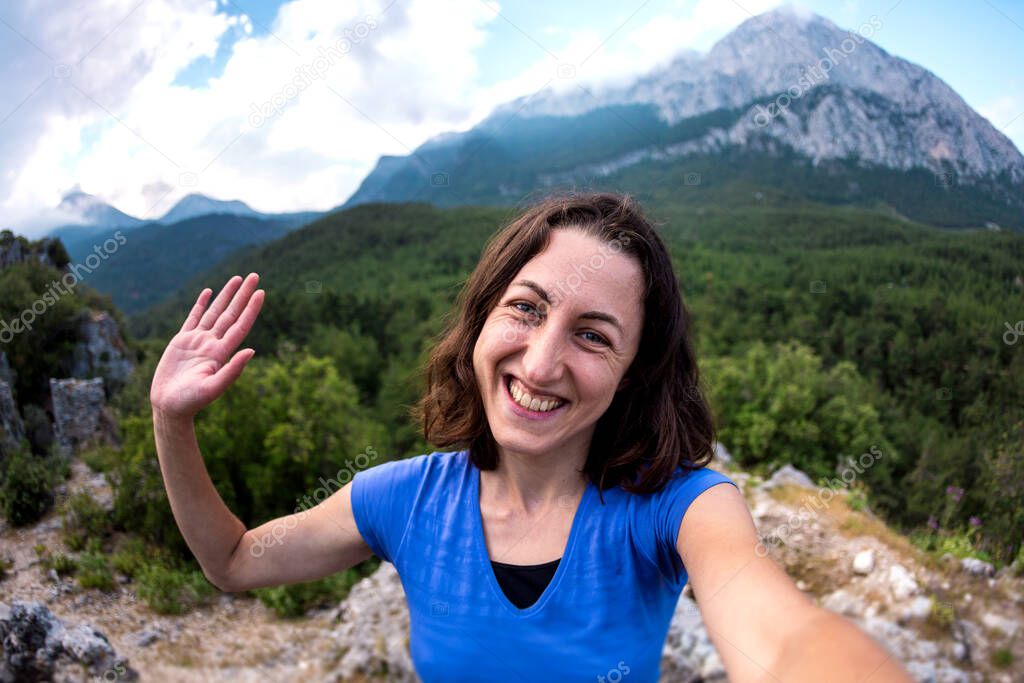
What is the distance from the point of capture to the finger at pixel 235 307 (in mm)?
1566

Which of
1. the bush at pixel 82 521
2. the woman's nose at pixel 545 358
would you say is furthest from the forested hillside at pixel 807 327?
the bush at pixel 82 521

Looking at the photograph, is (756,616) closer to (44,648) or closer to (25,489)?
(44,648)

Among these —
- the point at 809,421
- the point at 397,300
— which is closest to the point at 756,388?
the point at 809,421

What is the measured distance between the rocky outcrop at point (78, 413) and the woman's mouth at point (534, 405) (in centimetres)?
359

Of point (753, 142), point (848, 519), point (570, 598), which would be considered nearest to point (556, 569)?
point (570, 598)

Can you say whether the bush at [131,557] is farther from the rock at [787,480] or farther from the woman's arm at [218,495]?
the rock at [787,480]

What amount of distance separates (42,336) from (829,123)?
360 feet

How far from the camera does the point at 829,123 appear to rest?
303 feet

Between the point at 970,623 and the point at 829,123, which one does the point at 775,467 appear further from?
the point at 829,123

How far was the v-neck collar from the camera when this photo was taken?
130 centimetres

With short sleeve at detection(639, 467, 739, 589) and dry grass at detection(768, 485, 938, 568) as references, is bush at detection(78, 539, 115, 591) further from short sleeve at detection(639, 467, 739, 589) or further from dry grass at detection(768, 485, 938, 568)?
dry grass at detection(768, 485, 938, 568)

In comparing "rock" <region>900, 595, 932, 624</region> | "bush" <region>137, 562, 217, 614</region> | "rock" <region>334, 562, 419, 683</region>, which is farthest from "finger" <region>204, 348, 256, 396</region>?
"rock" <region>900, 595, 932, 624</region>

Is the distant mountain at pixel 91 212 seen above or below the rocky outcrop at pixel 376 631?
above

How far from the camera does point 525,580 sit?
4.49 feet
